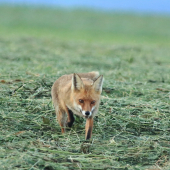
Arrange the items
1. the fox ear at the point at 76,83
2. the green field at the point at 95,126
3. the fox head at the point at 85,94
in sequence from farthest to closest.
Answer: the fox ear at the point at 76,83 < the fox head at the point at 85,94 < the green field at the point at 95,126

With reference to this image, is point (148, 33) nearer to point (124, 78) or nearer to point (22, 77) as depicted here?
point (124, 78)

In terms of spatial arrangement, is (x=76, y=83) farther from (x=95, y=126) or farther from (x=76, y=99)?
(x=95, y=126)

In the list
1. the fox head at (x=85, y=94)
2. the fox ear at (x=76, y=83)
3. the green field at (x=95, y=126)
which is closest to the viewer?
the green field at (x=95, y=126)

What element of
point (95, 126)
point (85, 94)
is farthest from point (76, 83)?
point (95, 126)

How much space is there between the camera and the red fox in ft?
18.9

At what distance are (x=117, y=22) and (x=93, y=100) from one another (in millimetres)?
36194

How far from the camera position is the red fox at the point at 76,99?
5758mm

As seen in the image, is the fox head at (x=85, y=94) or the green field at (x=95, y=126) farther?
the fox head at (x=85, y=94)

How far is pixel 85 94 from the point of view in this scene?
583 cm

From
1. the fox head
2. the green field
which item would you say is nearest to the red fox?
the fox head

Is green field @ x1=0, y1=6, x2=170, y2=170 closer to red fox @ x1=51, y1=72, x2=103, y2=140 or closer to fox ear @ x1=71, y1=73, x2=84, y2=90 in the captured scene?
red fox @ x1=51, y1=72, x2=103, y2=140

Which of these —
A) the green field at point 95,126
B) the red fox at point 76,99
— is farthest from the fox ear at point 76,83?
the green field at point 95,126

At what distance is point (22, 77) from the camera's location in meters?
8.70

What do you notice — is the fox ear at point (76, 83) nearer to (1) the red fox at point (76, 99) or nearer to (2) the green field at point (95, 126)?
(1) the red fox at point (76, 99)
